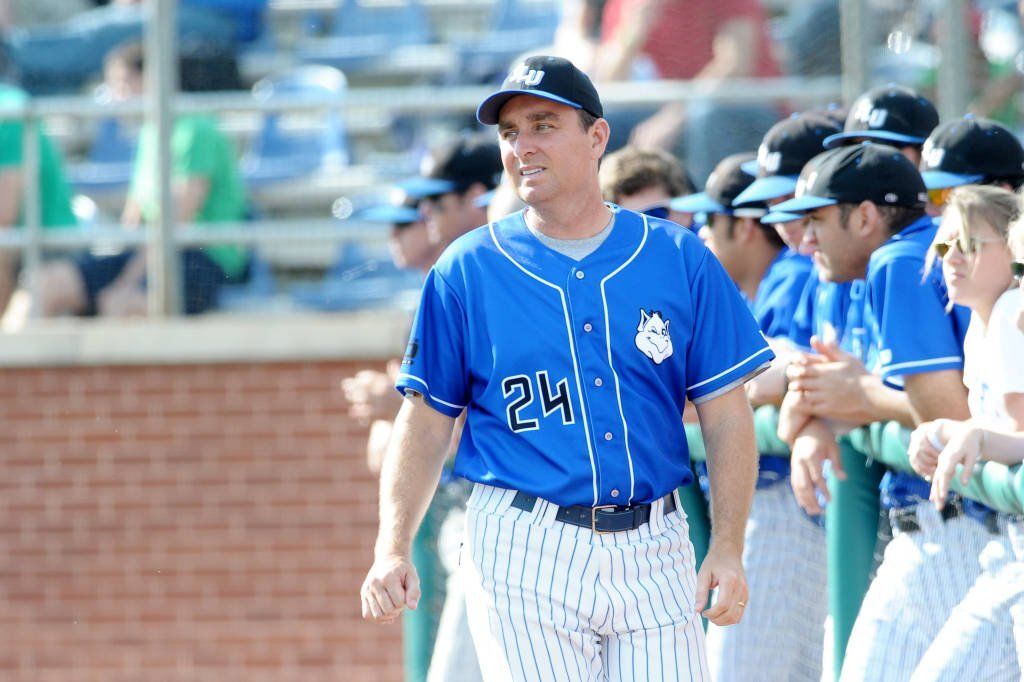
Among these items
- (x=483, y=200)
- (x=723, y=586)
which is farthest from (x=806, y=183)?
(x=483, y=200)

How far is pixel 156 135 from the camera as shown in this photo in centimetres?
709

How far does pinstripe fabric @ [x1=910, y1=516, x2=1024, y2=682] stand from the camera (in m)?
2.87

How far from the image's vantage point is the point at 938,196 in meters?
3.79

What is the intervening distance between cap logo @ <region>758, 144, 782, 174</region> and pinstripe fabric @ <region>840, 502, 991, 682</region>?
1.20 m

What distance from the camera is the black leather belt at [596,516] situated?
9.42 ft

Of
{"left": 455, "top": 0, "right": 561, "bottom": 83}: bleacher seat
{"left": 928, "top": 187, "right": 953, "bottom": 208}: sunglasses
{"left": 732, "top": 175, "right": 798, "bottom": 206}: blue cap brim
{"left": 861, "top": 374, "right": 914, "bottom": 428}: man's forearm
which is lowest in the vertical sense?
{"left": 861, "top": 374, "right": 914, "bottom": 428}: man's forearm

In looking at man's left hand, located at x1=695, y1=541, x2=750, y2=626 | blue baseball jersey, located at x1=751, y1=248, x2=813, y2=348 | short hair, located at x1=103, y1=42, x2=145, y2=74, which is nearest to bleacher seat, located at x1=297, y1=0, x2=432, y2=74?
short hair, located at x1=103, y1=42, x2=145, y2=74

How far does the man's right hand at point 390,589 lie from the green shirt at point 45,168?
4.78 metres

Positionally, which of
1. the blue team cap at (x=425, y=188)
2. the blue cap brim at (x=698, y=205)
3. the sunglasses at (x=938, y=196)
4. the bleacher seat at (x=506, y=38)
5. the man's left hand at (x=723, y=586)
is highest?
the bleacher seat at (x=506, y=38)

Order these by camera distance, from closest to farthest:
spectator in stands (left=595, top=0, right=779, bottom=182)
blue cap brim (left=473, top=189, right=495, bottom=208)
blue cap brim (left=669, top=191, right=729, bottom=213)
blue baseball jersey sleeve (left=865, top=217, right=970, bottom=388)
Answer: blue baseball jersey sleeve (left=865, top=217, right=970, bottom=388), blue cap brim (left=669, top=191, right=729, bottom=213), blue cap brim (left=473, top=189, right=495, bottom=208), spectator in stands (left=595, top=0, right=779, bottom=182)

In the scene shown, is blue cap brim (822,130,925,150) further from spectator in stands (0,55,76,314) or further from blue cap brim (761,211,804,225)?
spectator in stands (0,55,76,314)

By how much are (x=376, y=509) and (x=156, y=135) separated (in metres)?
1.86

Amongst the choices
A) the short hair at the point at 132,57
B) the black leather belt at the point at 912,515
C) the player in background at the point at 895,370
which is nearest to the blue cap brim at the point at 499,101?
the player in background at the point at 895,370

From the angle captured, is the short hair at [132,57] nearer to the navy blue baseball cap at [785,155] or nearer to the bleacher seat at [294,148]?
the bleacher seat at [294,148]
